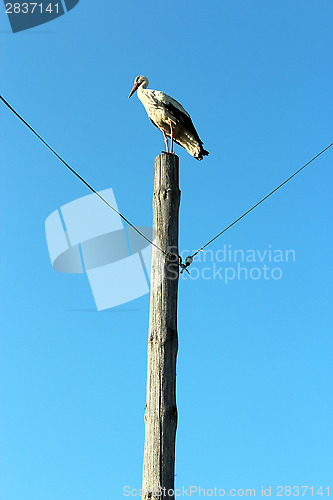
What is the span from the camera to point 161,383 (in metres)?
3.75

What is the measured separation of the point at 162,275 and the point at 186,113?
8.51 ft

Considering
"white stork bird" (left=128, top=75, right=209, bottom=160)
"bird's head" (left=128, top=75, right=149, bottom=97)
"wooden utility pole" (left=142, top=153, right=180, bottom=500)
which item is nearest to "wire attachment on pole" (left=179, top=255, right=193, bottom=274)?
"wooden utility pole" (left=142, top=153, right=180, bottom=500)

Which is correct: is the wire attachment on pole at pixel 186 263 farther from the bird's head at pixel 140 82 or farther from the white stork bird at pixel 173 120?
the bird's head at pixel 140 82

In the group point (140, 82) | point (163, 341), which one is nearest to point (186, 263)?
point (163, 341)

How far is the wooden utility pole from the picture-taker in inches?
140

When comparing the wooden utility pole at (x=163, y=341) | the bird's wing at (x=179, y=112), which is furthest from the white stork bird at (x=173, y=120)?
the wooden utility pole at (x=163, y=341)

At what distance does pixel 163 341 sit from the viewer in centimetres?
386

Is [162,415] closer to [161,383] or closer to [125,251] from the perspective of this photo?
[161,383]

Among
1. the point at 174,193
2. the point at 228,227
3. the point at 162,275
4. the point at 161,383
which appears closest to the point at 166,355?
the point at 161,383

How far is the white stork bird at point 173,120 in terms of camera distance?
6.02 metres

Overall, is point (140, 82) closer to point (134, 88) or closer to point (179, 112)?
point (134, 88)

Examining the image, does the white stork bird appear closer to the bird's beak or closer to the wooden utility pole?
the bird's beak

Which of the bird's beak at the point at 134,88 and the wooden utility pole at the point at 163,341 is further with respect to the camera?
the bird's beak at the point at 134,88

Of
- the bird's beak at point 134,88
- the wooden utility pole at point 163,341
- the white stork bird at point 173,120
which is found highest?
the bird's beak at point 134,88
